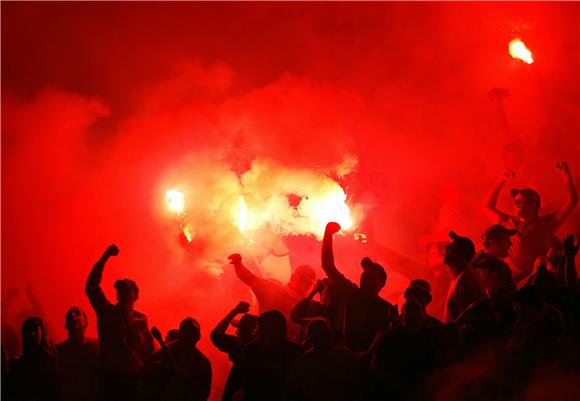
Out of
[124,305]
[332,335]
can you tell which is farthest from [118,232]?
[332,335]

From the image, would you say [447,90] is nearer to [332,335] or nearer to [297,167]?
[297,167]

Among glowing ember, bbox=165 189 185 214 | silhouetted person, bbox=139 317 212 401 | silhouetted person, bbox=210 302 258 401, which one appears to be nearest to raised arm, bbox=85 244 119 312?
silhouetted person, bbox=139 317 212 401

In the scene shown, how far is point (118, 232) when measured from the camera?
522 inches

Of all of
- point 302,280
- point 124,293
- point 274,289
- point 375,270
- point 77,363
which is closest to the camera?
point 375,270

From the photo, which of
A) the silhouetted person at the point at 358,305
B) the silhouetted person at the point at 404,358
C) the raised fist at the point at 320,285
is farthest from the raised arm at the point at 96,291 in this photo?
the silhouetted person at the point at 404,358

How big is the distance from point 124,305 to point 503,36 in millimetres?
11557

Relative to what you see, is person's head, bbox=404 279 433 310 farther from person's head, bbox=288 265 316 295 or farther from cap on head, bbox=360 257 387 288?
person's head, bbox=288 265 316 295

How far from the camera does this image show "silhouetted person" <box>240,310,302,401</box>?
5172 mm

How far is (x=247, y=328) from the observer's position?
18.5 ft

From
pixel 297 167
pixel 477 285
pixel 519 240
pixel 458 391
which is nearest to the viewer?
pixel 458 391

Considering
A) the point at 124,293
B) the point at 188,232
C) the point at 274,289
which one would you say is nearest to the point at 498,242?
the point at 274,289

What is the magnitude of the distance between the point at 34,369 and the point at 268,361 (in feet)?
6.77

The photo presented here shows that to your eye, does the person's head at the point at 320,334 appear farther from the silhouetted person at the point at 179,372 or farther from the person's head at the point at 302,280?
the person's head at the point at 302,280

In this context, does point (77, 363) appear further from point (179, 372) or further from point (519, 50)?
point (519, 50)
